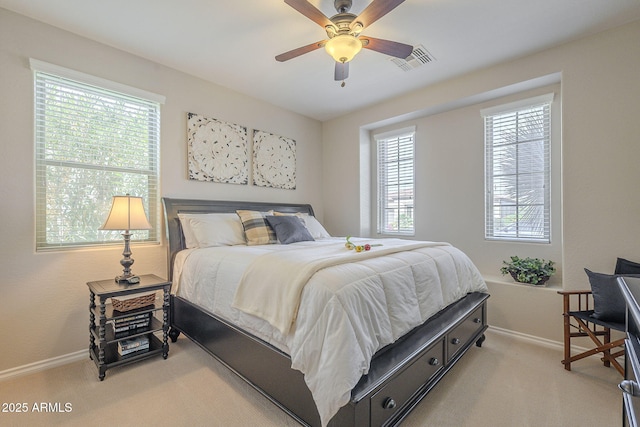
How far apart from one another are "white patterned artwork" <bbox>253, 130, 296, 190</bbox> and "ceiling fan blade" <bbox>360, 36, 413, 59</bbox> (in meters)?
2.13

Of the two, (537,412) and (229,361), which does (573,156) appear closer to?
(537,412)

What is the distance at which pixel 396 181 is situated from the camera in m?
4.18

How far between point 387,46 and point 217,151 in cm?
225

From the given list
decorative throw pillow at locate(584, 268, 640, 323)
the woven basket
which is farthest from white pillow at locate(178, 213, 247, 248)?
decorative throw pillow at locate(584, 268, 640, 323)

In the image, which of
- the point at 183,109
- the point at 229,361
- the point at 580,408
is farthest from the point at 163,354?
the point at 580,408

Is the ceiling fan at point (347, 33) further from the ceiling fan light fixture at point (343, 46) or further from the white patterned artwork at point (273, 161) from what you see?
the white patterned artwork at point (273, 161)

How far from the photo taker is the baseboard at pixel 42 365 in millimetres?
2137

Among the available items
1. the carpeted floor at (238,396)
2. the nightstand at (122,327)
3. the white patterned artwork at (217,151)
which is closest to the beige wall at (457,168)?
the white patterned artwork at (217,151)

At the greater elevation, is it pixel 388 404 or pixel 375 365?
pixel 375 365

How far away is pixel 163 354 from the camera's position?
241cm

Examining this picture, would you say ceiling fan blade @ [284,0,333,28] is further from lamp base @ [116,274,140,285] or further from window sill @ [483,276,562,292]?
window sill @ [483,276,562,292]

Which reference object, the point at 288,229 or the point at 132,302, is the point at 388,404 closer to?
the point at 288,229

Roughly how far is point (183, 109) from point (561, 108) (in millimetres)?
3844

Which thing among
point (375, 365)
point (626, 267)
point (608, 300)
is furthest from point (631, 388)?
point (626, 267)
